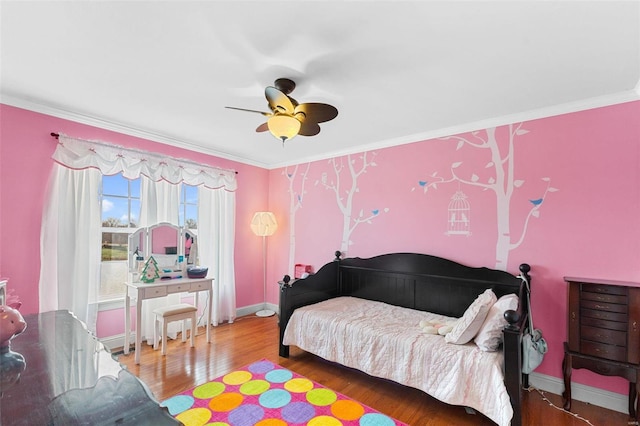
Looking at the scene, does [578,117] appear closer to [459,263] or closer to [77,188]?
[459,263]

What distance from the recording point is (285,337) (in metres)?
3.03

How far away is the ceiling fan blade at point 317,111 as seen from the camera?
1994mm

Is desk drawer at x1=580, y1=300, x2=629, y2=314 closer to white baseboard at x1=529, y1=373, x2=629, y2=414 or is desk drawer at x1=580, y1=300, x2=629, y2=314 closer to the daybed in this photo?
the daybed

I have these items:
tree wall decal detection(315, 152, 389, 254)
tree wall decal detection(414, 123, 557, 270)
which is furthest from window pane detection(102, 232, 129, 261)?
tree wall decal detection(414, 123, 557, 270)

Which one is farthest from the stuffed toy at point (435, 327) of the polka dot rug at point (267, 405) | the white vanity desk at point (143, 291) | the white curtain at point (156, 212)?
the white curtain at point (156, 212)

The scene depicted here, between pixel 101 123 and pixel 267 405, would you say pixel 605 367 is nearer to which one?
pixel 267 405

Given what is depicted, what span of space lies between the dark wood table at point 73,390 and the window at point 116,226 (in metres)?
1.91

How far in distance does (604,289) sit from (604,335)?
32 centimetres

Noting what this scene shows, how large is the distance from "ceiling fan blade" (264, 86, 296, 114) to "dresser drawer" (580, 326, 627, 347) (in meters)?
2.65

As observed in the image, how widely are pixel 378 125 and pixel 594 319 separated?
2397 mm

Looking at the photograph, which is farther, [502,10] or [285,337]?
[285,337]

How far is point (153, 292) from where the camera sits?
297 cm

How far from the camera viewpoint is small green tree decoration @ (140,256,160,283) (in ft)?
10.0

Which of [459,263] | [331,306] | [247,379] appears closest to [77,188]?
[247,379]
